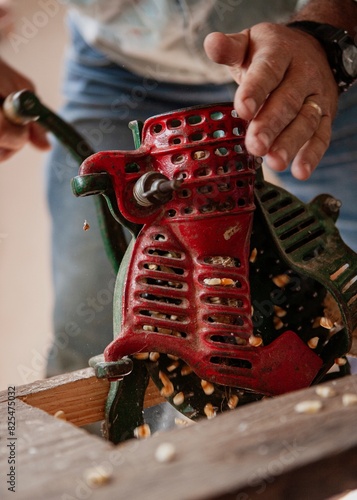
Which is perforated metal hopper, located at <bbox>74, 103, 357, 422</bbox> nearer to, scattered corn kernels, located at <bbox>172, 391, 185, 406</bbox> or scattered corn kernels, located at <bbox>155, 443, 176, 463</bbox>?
scattered corn kernels, located at <bbox>172, 391, 185, 406</bbox>

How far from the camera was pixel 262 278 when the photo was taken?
1008 mm

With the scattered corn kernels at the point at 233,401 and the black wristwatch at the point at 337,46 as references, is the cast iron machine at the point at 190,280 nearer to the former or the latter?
the scattered corn kernels at the point at 233,401

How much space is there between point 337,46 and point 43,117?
0.50m

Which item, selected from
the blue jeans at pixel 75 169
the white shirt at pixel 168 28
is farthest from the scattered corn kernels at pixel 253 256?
the white shirt at pixel 168 28

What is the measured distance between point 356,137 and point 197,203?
85 centimetres

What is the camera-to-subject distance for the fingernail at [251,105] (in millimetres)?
931

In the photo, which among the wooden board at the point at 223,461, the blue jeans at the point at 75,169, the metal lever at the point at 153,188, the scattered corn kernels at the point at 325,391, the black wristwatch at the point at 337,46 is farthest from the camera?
the blue jeans at the point at 75,169

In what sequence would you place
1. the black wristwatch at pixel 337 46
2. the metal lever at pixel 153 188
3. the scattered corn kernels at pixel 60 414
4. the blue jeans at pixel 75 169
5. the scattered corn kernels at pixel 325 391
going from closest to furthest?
the scattered corn kernels at pixel 325 391, the metal lever at pixel 153 188, the scattered corn kernels at pixel 60 414, the black wristwatch at pixel 337 46, the blue jeans at pixel 75 169

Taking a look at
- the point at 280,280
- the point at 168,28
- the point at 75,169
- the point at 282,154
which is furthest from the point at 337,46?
the point at 75,169

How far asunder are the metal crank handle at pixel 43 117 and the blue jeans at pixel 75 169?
1.57 feet

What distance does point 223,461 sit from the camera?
61 centimetres

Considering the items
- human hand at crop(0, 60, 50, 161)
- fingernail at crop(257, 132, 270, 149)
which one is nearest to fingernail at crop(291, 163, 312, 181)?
fingernail at crop(257, 132, 270, 149)

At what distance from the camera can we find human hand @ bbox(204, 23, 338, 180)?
3.13ft

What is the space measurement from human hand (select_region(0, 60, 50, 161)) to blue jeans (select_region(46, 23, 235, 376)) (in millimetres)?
244
